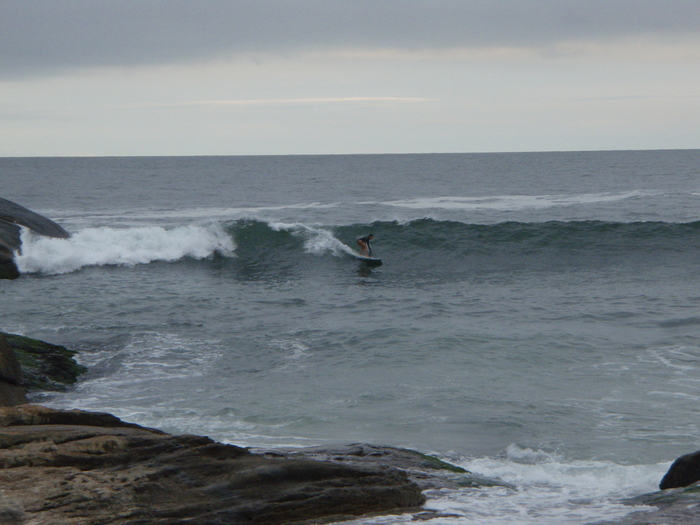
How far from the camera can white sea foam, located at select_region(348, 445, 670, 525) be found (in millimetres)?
5500

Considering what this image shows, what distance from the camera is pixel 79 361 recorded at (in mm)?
12352

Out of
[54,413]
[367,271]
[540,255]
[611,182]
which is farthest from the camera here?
[611,182]

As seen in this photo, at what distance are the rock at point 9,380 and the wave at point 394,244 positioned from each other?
14483mm

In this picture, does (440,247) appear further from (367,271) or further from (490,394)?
(490,394)

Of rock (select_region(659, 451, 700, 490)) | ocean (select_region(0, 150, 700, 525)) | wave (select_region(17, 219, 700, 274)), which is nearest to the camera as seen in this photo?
rock (select_region(659, 451, 700, 490))

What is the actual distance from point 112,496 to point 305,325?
35.1 ft

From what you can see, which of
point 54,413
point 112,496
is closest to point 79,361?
point 54,413

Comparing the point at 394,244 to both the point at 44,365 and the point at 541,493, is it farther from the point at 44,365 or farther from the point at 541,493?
the point at 541,493

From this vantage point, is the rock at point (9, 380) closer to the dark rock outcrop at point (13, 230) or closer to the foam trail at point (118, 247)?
the dark rock outcrop at point (13, 230)

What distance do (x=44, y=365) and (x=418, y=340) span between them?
6.69 metres

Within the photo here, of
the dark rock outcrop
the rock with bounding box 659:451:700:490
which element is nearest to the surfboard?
the dark rock outcrop

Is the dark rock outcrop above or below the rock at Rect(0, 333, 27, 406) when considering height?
above

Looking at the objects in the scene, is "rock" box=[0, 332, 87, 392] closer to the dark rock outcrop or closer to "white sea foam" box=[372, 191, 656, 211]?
the dark rock outcrop

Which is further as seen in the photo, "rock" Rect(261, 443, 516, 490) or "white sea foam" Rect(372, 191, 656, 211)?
"white sea foam" Rect(372, 191, 656, 211)
